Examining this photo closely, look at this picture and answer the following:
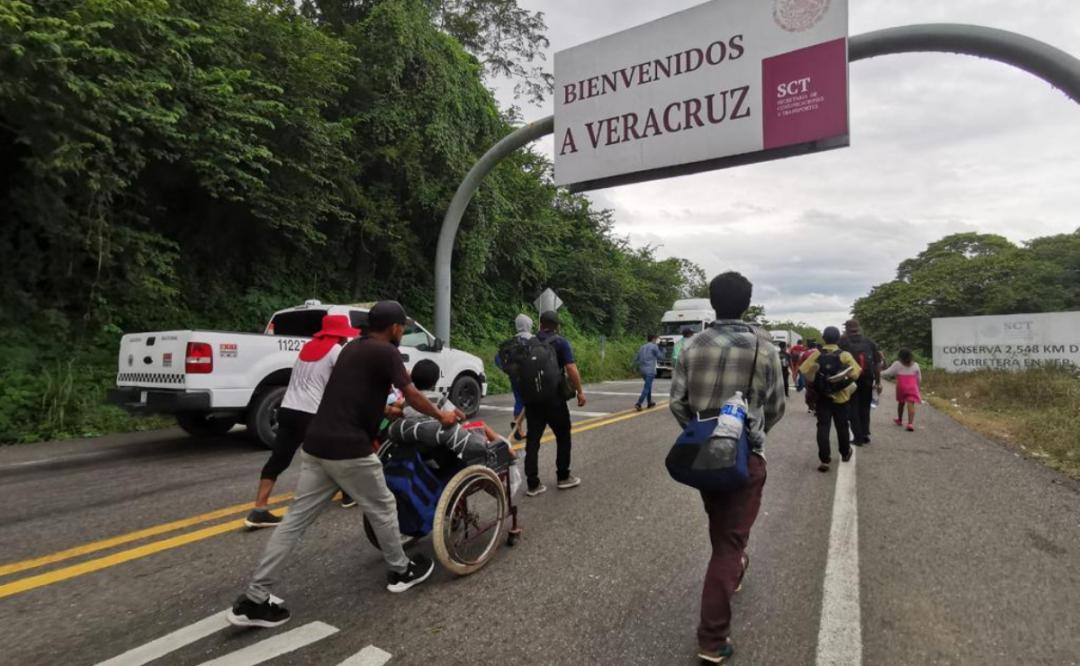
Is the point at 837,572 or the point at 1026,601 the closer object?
the point at 1026,601

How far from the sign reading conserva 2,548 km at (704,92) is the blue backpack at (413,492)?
25.6 feet

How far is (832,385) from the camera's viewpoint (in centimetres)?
635

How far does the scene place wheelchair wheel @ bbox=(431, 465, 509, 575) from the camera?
314 centimetres

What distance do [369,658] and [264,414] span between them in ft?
16.1

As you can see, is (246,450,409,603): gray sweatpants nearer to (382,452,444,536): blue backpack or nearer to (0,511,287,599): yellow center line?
(382,452,444,536): blue backpack

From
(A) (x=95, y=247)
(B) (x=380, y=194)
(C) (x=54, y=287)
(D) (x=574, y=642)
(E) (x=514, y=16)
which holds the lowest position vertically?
(D) (x=574, y=642)

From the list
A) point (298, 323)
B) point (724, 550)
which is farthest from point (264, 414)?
point (724, 550)

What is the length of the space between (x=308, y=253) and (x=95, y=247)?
15.8 ft

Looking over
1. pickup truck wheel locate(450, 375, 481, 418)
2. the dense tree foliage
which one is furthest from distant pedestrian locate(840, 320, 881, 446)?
the dense tree foliage

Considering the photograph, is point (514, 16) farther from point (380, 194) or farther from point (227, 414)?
point (227, 414)

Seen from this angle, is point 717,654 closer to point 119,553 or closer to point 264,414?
point 119,553

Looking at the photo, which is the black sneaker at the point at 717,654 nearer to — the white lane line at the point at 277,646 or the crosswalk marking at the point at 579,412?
the white lane line at the point at 277,646

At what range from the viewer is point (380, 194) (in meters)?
15.5

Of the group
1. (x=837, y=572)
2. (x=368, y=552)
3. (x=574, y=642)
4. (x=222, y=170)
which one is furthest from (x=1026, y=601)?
(x=222, y=170)
